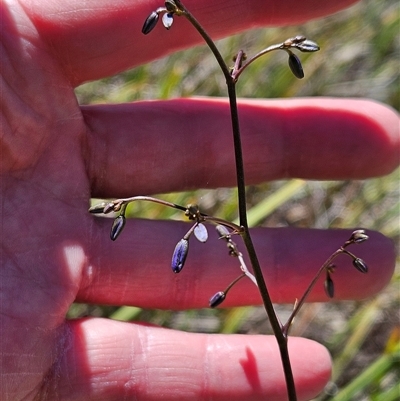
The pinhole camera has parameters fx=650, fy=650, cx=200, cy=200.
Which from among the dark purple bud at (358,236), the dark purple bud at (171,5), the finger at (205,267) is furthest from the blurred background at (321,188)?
the dark purple bud at (171,5)

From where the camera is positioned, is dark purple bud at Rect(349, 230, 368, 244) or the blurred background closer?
dark purple bud at Rect(349, 230, 368, 244)

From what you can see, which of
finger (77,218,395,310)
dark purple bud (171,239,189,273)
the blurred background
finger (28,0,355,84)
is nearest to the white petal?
dark purple bud (171,239,189,273)

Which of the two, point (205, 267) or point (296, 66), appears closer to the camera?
point (296, 66)

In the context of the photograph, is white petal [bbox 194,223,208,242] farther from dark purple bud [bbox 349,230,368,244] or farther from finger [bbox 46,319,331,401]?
finger [bbox 46,319,331,401]

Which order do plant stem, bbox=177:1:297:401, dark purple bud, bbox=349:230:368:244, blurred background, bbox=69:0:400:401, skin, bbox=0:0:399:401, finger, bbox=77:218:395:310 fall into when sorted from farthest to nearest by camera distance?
1. blurred background, bbox=69:0:400:401
2. finger, bbox=77:218:395:310
3. skin, bbox=0:0:399:401
4. dark purple bud, bbox=349:230:368:244
5. plant stem, bbox=177:1:297:401

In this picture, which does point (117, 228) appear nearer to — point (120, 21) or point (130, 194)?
point (130, 194)

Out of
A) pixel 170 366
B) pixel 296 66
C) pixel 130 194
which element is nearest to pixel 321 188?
pixel 130 194

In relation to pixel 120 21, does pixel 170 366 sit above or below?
below

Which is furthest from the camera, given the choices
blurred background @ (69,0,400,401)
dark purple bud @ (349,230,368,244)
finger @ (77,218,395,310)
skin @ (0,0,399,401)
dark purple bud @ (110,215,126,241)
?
blurred background @ (69,0,400,401)
